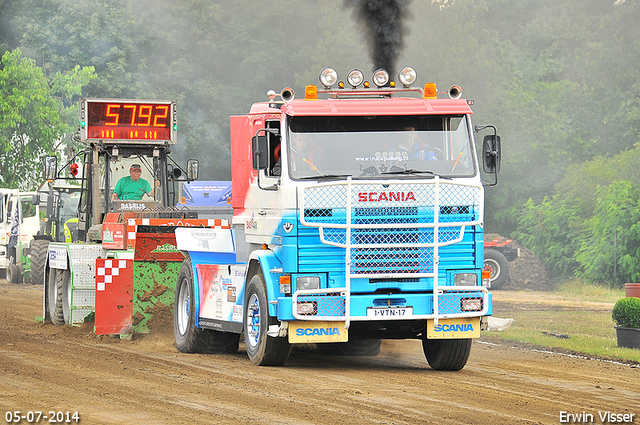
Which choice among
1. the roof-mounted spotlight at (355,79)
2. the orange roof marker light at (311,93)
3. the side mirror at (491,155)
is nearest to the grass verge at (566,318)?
the side mirror at (491,155)

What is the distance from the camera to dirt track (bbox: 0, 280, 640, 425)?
26.7 feet

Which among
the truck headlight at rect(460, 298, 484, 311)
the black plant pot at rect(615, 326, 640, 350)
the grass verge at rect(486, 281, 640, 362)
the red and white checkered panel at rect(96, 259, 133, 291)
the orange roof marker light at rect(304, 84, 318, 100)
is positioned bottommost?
the grass verge at rect(486, 281, 640, 362)

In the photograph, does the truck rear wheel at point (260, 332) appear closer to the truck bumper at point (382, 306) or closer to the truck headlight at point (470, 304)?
the truck bumper at point (382, 306)

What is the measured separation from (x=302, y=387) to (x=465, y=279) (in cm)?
239

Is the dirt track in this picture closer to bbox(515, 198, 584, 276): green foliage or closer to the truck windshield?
the truck windshield

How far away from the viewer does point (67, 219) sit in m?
31.8

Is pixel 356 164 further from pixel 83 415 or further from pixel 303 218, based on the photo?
pixel 83 415

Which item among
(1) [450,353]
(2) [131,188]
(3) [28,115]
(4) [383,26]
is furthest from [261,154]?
(3) [28,115]

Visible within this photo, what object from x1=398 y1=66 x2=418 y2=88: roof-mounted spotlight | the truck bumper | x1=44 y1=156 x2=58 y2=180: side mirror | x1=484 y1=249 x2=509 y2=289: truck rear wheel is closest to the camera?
the truck bumper

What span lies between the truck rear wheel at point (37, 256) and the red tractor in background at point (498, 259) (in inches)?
522

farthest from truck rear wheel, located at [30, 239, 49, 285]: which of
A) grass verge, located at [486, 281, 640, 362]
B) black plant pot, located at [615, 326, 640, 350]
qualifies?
black plant pot, located at [615, 326, 640, 350]

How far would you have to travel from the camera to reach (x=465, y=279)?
429 inches

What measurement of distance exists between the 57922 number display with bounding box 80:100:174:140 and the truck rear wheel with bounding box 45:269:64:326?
102 inches

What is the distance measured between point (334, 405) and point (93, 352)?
17.4 feet
